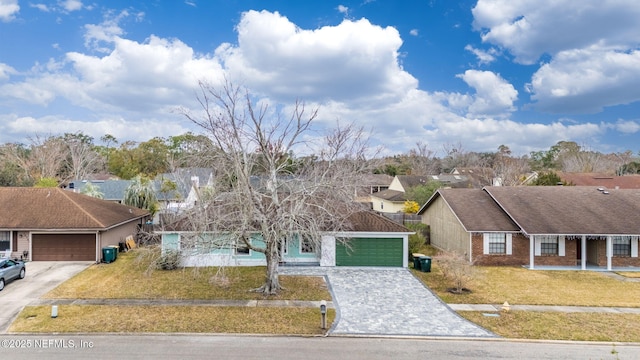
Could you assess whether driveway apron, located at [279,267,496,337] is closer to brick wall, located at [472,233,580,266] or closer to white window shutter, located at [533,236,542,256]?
brick wall, located at [472,233,580,266]

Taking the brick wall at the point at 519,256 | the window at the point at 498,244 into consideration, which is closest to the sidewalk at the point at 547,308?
the brick wall at the point at 519,256

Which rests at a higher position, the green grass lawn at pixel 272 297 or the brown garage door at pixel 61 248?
the brown garage door at pixel 61 248

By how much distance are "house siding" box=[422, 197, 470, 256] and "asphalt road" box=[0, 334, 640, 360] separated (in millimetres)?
11536

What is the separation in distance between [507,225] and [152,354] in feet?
65.7

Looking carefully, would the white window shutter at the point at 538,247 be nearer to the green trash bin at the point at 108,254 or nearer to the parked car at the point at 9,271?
the green trash bin at the point at 108,254

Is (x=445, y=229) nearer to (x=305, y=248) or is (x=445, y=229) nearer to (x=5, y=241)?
(x=305, y=248)

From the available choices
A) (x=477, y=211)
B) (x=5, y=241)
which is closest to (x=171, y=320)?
(x=5, y=241)

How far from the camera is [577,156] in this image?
264ft

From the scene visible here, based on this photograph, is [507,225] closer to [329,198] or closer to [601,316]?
[601,316]

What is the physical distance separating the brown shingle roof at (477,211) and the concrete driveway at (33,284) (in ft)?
69.9

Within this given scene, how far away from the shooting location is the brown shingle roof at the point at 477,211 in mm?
22828

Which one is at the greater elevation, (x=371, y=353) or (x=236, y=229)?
(x=236, y=229)

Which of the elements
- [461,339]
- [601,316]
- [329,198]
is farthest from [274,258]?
[601,316]

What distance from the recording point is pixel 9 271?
17.2m
